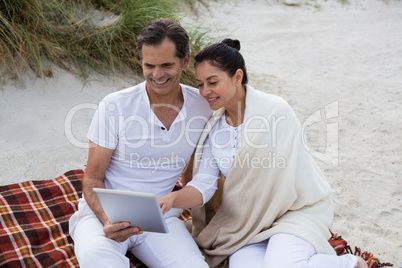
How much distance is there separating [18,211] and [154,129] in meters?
1.34

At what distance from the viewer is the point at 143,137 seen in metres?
2.85

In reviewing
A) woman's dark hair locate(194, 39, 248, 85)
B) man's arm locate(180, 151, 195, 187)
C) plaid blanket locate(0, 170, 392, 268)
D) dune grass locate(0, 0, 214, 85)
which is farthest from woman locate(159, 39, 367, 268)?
dune grass locate(0, 0, 214, 85)

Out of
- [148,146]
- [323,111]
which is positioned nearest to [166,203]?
[148,146]

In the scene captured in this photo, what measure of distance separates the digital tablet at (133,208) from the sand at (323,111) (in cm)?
177

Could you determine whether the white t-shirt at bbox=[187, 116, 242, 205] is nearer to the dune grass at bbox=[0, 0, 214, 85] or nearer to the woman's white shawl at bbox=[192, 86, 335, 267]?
the woman's white shawl at bbox=[192, 86, 335, 267]

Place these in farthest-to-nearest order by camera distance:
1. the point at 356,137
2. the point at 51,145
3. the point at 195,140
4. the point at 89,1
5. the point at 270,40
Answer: the point at 270,40 → the point at 89,1 → the point at 356,137 → the point at 51,145 → the point at 195,140

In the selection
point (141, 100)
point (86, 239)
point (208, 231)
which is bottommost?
point (208, 231)

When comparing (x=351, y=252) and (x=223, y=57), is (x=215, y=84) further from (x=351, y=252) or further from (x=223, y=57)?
(x=351, y=252)

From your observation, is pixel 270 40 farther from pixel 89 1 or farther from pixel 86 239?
pixel 86 239

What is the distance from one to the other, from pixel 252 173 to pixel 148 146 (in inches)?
25.4

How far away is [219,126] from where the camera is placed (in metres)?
2.94

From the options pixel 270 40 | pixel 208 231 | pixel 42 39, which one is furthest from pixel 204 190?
pixel 270 40

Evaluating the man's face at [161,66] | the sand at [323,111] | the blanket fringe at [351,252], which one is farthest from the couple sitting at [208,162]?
the sand at [323,111]

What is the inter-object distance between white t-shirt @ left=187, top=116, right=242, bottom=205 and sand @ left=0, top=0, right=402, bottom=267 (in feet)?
4.16
